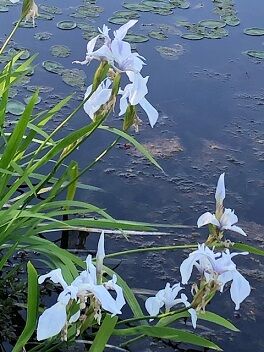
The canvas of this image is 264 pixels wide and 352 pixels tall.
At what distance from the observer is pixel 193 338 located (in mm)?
1496

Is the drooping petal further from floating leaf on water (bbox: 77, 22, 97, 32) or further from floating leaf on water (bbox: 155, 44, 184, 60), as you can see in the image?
floating leaf on water (bbox: 77, 22, 97, 32)

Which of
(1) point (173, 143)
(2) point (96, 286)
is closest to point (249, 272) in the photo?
(1) point (173, 143)

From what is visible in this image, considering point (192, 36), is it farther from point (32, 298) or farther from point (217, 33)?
point (32, 298)

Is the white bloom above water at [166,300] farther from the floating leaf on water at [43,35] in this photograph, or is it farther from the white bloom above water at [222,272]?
the floating leaf on water at [43,35]

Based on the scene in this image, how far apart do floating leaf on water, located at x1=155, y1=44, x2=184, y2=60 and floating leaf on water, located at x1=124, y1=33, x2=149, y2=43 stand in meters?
0.10

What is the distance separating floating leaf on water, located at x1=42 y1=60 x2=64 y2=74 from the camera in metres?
3.18

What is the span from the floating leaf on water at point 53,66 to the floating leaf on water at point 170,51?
0.53 meters

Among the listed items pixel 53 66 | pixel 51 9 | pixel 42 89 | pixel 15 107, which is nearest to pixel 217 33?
pixel 51 9

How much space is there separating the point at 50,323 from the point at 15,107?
6.12ft

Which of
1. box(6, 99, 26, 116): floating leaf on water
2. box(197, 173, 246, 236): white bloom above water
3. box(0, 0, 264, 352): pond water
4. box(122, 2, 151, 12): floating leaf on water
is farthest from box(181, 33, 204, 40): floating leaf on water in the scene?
box(197, 173, 246, 236): white bloom above water

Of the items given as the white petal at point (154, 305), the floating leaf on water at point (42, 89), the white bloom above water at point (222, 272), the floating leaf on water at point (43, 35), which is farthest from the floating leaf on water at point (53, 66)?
the white bloom above water at point (222, 272)

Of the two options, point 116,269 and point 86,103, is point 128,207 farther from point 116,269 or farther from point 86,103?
point 86,103

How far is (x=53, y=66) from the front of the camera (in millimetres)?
3201

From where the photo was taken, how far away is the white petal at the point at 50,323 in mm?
1029
